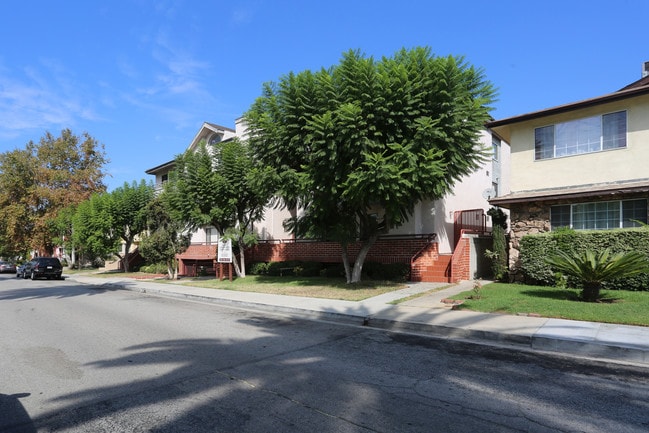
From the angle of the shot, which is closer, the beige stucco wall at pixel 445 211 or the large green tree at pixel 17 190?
the beige stucco wall at pixel 445 211

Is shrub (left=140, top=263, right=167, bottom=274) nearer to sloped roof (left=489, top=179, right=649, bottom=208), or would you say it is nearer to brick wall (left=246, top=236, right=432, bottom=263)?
brick wall (left=246, top=236, right=432, bottom=263)

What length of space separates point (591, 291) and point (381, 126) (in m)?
7.14

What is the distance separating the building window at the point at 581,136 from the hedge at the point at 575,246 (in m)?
3.08

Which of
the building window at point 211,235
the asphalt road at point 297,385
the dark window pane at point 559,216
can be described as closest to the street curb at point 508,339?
the asphalt road at point 297,385

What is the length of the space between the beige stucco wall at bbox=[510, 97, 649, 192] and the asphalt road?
9661 millimetres

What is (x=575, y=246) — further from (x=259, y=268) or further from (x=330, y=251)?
(x=259, y=268)

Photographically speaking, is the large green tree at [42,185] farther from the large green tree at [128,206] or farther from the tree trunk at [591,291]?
the tree trunk at [591,291]

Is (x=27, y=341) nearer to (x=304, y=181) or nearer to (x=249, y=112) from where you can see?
(x=304, y=181)

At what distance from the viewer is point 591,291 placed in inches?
401

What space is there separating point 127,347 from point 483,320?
705cm

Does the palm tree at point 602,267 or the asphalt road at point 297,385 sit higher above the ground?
the palm tree at point 602,267

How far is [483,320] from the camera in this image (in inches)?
337

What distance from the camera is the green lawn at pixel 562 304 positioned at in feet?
27.1

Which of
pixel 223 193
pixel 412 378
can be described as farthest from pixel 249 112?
pixel 412 378
